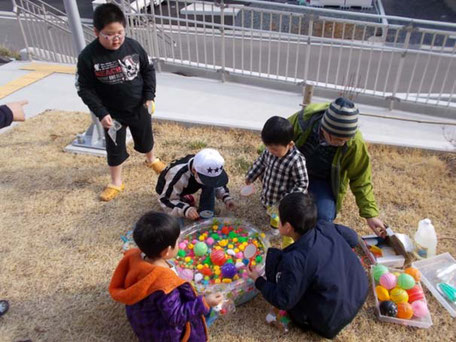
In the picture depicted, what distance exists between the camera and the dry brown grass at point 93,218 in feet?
8.11

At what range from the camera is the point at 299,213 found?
217 centimetres

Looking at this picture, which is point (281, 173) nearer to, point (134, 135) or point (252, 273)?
point (252, 273)

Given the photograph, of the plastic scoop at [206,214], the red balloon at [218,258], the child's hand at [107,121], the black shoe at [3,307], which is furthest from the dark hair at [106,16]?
the black shoe at [3,307]

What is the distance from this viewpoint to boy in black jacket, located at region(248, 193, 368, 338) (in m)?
2.12

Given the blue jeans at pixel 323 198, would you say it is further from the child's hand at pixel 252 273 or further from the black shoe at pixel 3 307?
the black shoe at pixel 3 307

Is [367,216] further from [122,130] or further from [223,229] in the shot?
[122,130]

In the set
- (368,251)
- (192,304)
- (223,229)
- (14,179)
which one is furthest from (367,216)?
(14,179)

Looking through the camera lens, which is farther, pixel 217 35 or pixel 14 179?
pixel 217 35

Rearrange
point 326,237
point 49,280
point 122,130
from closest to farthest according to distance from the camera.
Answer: point 326,237 → point 49,280 → point 122,130

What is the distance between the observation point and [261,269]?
2600mm

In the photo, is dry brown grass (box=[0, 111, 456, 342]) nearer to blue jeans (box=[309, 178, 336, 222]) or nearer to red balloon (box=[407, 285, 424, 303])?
red balloon (box=[407, 285, 424, 303])

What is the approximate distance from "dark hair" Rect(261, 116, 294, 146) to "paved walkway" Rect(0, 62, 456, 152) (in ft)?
6.28

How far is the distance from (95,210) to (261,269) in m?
1.66

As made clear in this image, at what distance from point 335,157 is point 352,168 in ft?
0.49
